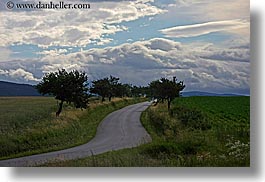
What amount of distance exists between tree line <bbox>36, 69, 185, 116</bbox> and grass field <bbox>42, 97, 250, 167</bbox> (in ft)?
0.75

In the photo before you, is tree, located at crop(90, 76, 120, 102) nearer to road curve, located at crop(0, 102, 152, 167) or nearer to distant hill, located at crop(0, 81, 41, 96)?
road curve, located at crop(0, 102, 152, 167)

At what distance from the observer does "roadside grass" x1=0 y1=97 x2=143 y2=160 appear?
12289 millimetres

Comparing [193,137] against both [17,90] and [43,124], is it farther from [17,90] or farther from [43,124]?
[17,90]

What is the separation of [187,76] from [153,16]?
43.7 inches

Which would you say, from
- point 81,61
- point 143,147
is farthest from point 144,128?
point 81,61

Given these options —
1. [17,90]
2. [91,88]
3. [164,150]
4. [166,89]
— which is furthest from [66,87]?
[164,150]

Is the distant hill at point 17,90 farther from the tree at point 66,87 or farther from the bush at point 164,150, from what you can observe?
the bush at point 164,150

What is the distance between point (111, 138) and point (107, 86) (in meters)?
0.86

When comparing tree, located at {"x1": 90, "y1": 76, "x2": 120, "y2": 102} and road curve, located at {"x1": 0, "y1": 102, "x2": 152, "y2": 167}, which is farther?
tree, located at {"x1": 90, "y1": 76, "x2": 120, "y2": 102}

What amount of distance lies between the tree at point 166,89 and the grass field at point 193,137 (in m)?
0.13

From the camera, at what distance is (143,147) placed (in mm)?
12156

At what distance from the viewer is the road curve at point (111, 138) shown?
12109mm

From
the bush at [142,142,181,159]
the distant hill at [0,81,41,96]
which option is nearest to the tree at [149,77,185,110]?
the bush at [142,142,181,159]

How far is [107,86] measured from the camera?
40.9 ft
